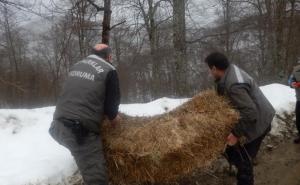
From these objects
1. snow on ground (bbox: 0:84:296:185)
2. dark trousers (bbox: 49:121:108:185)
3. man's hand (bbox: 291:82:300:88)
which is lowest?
snow on ground (bbox: 0:84:296:185)

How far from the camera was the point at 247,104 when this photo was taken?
4.04 meters

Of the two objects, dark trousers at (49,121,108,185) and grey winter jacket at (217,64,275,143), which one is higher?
grey winter jacket at (217,64,275,143)

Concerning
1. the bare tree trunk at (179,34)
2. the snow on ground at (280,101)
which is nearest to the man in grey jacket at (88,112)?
the snow on ground at (280,101)

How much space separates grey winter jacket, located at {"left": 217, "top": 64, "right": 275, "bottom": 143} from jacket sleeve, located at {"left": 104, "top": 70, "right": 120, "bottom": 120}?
1.18 m

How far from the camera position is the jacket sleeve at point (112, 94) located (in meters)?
3.82

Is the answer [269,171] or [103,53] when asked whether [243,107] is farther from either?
[269,171]

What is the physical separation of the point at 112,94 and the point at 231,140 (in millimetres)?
1364

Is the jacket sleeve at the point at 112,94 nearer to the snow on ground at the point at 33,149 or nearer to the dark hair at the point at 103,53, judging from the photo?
the dark hair at the point at 103,53

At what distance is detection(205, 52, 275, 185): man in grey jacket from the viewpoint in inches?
161

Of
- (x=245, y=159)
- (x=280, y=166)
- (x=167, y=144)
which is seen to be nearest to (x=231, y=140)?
(x=245, y=159)

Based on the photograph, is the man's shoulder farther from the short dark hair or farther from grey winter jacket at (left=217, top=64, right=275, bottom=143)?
grey winter jacket at (left=217, top=64, right=275, bottom=143)

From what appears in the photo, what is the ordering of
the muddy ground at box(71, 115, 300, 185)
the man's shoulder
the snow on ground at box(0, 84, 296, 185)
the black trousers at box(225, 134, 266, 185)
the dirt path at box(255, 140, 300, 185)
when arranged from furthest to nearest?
the dirt path at box(255, 140, 300, 185)
the muddy ground at box(71, 115, 300, 185)
the snow on ground at box(0, 84, 296, 185)
the black trousers at box(225, 134, 266, 185)
the man's shoulder

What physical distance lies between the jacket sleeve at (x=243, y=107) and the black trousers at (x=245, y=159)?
29cm

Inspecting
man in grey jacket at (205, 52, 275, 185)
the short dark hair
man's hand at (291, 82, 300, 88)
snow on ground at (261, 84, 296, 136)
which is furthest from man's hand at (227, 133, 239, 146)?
snow on ground at (261, 84, 296, 136)
